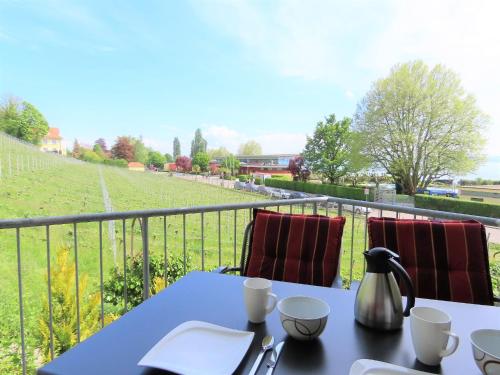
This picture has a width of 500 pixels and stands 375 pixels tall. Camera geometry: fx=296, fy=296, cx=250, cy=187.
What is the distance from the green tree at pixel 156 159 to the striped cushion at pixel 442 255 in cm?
1469

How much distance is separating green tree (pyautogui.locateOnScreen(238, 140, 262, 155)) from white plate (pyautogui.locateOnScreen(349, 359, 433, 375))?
86.7 ft

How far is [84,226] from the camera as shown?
357cm

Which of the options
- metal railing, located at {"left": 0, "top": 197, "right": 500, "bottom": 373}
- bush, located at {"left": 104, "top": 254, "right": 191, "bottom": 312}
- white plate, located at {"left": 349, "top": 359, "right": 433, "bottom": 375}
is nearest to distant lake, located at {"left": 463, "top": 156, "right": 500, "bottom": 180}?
metal railing, located at {"left": 0, "top": 197, "right": 500, "bottom": 373}

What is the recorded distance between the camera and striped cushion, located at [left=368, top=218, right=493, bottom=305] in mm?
1384

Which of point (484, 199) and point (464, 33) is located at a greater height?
point (464, 33)

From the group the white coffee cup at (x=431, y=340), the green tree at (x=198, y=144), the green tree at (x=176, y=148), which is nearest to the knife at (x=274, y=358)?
the white coffee cup at (x=431, y=340)

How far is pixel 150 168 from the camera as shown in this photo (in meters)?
14.9

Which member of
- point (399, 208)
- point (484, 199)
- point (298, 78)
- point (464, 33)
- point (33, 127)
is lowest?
point (484, 199)

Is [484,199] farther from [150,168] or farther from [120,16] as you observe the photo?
[120,16]

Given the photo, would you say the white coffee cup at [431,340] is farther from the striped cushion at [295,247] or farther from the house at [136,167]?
the house at [136,167]

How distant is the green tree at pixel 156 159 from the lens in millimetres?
15110

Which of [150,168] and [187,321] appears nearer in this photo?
[187,321]

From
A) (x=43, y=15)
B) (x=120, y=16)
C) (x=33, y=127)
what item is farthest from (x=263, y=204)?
(x=43, y=15)

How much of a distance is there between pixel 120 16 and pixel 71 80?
584 cm
